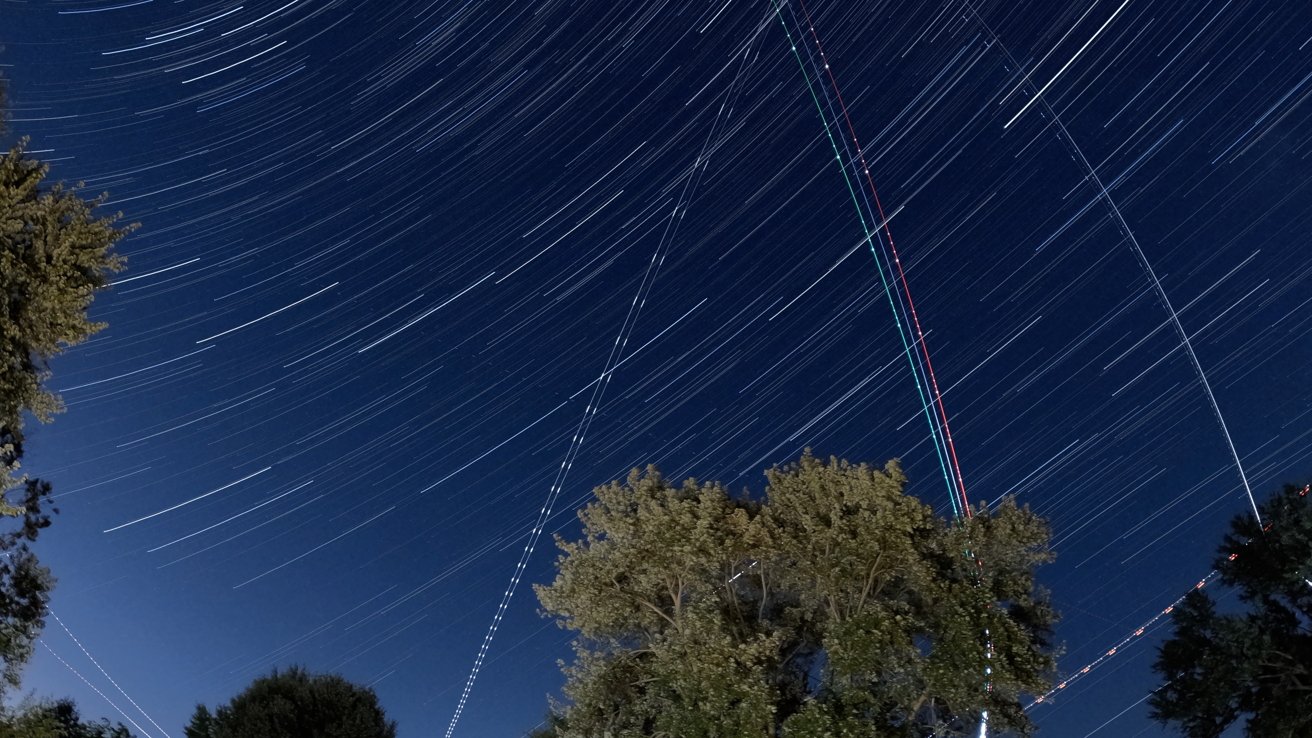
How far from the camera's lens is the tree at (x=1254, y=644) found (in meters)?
30.9

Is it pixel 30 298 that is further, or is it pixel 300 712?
pixel 300 712

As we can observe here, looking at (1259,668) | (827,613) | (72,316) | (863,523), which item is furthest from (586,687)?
(1259,668)

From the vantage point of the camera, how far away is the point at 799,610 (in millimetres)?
27031

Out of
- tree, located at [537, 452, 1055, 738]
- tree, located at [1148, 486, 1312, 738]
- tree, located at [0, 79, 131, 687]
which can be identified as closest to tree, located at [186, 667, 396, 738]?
tree, located at [537, 452, 1055, 738]

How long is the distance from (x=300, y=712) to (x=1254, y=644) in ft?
96.2

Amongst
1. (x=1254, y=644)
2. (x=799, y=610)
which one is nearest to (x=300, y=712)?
(x=799, y=610)

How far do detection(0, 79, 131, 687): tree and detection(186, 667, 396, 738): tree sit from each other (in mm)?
15038

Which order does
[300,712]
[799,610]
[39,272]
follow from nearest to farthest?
[39,272] → [799,610] → [300,712]

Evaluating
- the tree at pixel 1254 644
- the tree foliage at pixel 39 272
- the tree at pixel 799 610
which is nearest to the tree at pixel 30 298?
the tree foliage at pixel 39 272

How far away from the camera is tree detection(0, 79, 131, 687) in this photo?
54.3 ft

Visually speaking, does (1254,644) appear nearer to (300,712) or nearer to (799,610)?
(799,610)

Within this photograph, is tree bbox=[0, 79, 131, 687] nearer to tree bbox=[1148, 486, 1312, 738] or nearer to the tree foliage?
the tree foliage

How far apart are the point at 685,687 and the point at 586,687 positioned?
328 cm

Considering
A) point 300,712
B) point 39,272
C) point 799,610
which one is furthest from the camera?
point 300,712
